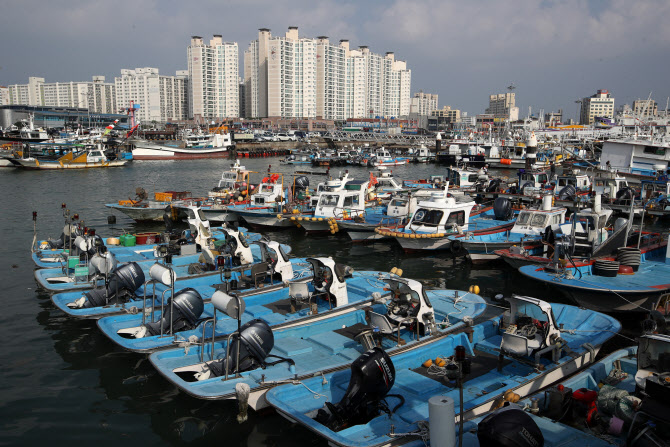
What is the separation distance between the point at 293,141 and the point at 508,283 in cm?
9725

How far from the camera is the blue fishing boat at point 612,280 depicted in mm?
13891

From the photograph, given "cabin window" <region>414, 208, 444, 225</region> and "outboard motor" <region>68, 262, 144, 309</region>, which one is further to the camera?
"cabin window" <region>414, 208, 444, 225</region>

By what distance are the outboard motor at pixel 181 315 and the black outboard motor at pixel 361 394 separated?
4854mm

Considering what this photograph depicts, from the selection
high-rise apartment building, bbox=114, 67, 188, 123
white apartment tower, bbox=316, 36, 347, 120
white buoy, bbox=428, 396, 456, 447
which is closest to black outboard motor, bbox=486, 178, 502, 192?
white buoy, bbox=428, 396, 456, 447

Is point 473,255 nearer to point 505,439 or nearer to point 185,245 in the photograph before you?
point 185,245

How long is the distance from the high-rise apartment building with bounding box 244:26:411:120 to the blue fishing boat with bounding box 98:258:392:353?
144870 millimetres

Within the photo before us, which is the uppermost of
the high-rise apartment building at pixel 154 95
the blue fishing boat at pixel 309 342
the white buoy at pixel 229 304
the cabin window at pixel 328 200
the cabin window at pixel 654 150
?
the high-rise apartment building at pixel 154 95

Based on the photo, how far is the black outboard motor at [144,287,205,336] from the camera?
11.7 meters

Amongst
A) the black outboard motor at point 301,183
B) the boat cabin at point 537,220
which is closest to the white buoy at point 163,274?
the boat cabin at point 537,220

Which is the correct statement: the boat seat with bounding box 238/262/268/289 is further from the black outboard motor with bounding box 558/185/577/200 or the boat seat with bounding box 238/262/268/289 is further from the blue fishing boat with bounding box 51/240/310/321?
the black outboard motor with bounding box 558/185/577/200

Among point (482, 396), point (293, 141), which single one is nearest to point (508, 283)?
point (482, 396)

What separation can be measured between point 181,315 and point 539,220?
49.3ft

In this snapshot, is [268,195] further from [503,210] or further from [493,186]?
[493,186]

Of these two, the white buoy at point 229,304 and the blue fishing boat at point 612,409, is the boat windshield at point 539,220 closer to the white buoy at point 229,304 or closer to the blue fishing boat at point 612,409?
the blue fishing boat at point 612,409
